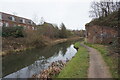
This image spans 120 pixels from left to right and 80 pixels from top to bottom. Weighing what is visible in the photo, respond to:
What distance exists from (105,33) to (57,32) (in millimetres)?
29918

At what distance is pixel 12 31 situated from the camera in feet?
104

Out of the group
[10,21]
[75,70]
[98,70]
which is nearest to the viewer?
[98,70]

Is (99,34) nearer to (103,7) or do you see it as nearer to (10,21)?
(103,7)

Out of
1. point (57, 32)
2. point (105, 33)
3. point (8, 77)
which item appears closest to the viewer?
point (8, 77)

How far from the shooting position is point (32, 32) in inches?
1249

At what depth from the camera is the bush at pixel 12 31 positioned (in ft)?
98.6

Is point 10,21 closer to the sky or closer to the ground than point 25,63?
closer to the sky

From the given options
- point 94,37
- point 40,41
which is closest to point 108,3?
point 94,37

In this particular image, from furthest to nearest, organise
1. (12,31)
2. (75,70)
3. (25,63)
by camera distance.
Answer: (12,31) → (25,63) → (75,70)

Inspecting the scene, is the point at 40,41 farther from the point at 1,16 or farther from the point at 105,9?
the point at 105,9

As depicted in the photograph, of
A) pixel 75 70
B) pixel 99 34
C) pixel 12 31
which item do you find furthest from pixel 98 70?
pixel 12 31

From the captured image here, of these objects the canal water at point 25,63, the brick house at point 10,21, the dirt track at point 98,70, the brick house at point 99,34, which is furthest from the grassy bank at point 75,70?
the brick house at point 10,21

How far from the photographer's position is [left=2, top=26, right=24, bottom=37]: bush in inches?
1184

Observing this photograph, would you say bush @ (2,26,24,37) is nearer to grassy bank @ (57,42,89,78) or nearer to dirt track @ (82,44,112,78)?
grassy bank @ (57,42,89,78)
